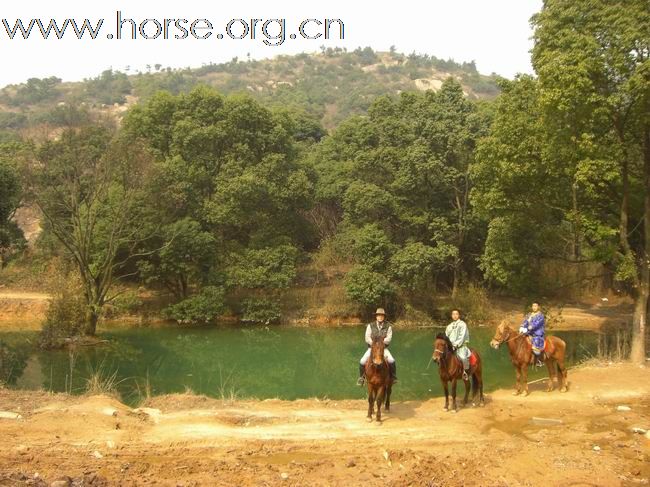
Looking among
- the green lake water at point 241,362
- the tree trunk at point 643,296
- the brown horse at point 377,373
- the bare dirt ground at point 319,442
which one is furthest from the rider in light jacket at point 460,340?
the tree trunk at point 643,296

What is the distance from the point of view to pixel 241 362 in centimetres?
2114

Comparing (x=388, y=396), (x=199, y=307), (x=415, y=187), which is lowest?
(x=388, y=396)

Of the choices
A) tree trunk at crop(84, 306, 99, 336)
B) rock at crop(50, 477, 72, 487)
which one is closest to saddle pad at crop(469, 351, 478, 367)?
rock at crop(50, 477, 72, 487)

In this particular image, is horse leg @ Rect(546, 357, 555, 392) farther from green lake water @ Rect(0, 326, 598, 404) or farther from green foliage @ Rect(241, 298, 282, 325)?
green foliage @ Rect(241, 298, 282, 325)

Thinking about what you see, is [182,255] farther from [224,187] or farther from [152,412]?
[152,412]

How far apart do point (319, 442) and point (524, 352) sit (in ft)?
19.3

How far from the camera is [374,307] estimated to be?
29656 millimetres

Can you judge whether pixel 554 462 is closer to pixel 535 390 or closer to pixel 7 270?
pixel 535 390

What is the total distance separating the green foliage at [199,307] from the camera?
28.5 metres

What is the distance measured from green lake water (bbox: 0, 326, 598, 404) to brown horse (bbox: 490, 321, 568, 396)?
229cm

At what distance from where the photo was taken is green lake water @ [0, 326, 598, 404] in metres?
16.4

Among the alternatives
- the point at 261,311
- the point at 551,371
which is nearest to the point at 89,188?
the point at 261,311

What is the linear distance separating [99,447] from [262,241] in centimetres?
2274

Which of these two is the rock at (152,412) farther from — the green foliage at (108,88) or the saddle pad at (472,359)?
the green foliage at (108,88)
